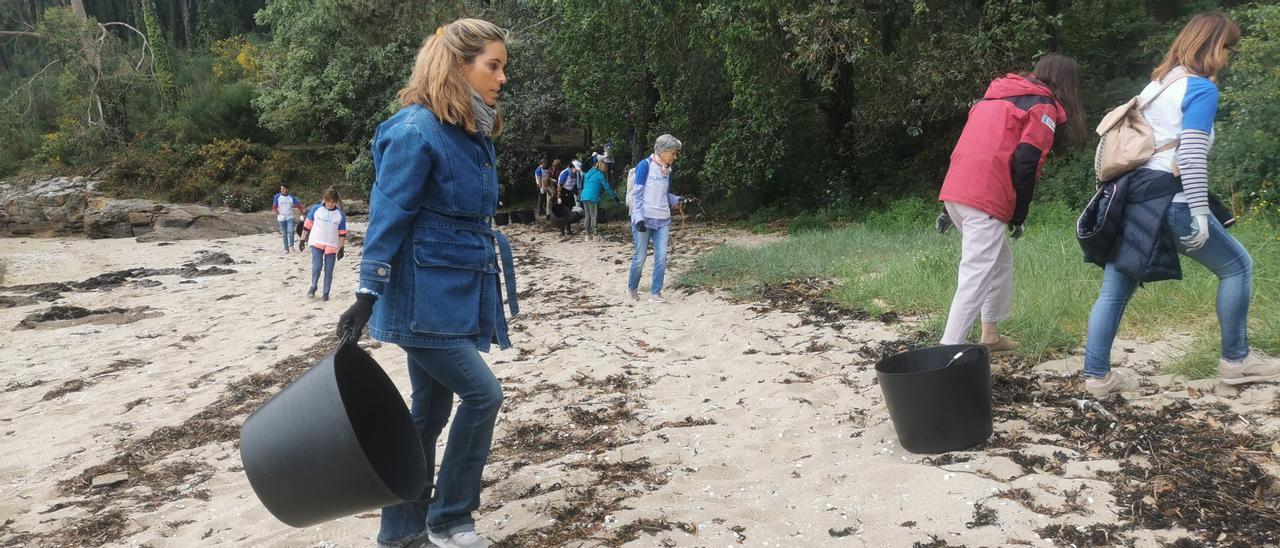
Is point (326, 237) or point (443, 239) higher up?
point (443, 239)

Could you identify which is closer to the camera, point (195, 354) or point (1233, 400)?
point (1233, 400)

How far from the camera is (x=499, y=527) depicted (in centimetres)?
355

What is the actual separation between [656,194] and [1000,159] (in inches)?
172

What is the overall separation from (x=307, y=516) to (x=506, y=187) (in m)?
21.5

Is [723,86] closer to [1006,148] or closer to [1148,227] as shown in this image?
[1006,148]

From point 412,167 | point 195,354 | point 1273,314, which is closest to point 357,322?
point 412,167

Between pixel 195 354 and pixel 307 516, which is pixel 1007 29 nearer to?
pixel 195 354

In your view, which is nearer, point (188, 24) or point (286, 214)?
point (286, 214)

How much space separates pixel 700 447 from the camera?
Answer: 429cm

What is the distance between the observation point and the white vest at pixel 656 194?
327 inches

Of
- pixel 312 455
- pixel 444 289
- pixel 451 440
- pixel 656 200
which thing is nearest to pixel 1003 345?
pixel 451 440

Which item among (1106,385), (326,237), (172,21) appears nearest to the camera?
(1106,385)

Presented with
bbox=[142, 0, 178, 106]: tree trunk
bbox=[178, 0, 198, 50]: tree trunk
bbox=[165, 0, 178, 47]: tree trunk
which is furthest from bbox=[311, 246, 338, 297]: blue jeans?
bbox=[165, 0, 178, 47]: tree trunk

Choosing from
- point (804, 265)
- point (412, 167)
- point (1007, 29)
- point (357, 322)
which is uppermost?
point (1007, 29)
